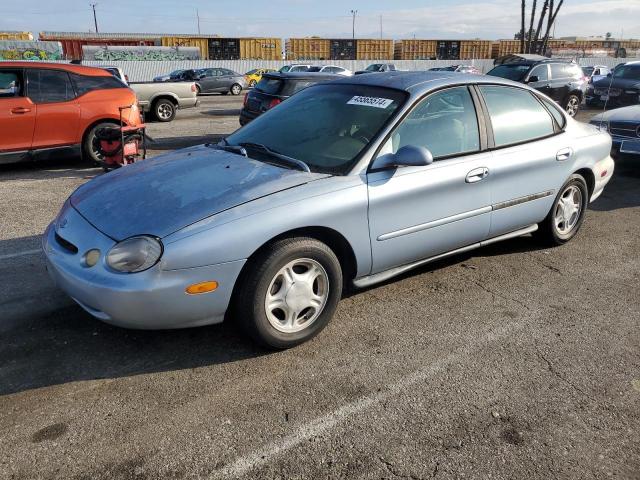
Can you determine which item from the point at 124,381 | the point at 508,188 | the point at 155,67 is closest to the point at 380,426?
the point at 124,381

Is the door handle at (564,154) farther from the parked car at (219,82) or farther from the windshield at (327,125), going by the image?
the parked car at (219,82)

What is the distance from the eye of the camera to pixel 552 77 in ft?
49.9

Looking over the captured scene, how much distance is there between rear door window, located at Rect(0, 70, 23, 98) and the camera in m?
7.59

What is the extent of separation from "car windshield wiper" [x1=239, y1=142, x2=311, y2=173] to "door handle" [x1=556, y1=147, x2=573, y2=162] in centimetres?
244

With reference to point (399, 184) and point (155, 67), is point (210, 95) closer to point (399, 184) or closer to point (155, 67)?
point (155, 67)

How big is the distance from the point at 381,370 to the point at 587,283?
89.0 inches

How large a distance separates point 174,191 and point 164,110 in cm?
1214

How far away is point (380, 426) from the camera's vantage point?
2.64 m

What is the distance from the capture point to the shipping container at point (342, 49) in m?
55.5

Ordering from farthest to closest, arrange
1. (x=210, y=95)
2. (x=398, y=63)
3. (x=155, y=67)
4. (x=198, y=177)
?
(x=398, y=63), (x=155, y=67), (x=210, y=95), (x=198, y=177)

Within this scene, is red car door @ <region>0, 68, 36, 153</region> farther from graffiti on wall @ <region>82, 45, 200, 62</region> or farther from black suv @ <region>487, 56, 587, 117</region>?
graffiti on wall @ <region>82, 45, 200, 62</region>

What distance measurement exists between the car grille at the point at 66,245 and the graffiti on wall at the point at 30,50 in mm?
42063

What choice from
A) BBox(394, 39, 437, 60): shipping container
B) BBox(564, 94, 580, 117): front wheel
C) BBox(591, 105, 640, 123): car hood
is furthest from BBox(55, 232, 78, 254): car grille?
BBox(394, 39, 437, 60): shipping container

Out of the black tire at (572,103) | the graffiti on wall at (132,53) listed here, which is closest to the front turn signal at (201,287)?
the black tire at (572,103)
